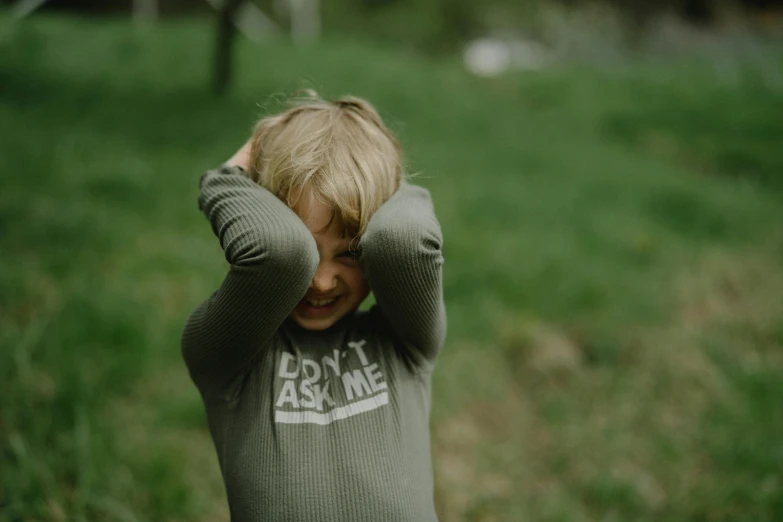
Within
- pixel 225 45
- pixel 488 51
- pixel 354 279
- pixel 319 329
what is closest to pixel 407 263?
pixel 354 279

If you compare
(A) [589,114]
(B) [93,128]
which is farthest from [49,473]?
(A) [589,114]

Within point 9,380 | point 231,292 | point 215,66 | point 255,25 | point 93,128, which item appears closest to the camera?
point 231,292

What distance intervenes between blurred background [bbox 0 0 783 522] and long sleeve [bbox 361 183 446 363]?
0.68 metres

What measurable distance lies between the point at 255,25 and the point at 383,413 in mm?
12095

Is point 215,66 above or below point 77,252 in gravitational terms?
above

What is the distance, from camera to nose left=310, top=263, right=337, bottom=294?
1272 mm

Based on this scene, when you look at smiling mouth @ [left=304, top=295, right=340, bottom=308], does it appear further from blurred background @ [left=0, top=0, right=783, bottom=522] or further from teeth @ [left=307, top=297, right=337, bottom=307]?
blurred background @ [left=0, top=0, right=783, bottom=522]

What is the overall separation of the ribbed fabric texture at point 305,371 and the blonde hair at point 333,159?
57 millimetres

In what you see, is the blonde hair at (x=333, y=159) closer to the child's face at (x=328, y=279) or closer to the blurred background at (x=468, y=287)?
the child's face at (x=328, y=279)

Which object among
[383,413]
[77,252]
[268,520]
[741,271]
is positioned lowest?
[741,271]

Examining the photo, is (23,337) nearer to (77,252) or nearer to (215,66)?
(77,252)

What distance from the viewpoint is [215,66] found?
5641 mm

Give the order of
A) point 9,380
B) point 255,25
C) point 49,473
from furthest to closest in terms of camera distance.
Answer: point 255,25 → point 9,380 → point 49,473

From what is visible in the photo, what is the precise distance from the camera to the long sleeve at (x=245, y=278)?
1103 mm
